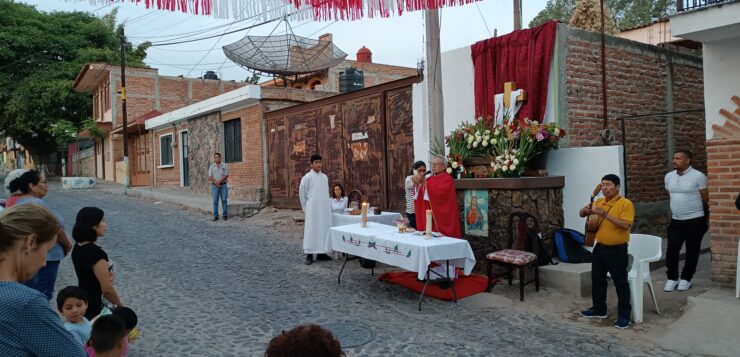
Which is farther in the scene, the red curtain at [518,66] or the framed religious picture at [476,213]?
the red curtain at [518,66]

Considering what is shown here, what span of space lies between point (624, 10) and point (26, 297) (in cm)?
3082

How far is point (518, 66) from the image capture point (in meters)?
8.31

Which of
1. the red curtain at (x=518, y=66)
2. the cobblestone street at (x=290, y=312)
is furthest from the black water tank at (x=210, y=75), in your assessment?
the red curtain at (x=518, y=66)

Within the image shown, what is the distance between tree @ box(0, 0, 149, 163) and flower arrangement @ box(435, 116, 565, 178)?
2921cm

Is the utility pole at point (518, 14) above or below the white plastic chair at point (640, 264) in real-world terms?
above

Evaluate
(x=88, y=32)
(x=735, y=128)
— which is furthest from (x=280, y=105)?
(x=88, y=32)

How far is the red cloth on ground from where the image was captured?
252 inches

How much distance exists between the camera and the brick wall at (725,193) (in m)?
5.95

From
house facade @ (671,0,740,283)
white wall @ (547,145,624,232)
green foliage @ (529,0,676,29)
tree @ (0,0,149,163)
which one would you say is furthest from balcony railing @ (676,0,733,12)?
tree @ (0,0,149,163)

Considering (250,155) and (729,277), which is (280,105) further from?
(729,277)

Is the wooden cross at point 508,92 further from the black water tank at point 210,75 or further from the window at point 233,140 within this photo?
the black water tank at point 210,75

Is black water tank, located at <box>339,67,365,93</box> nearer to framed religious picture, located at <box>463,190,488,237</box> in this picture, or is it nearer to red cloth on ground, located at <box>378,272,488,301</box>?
framed religious picture, located at <box>463,190,488,237</box>

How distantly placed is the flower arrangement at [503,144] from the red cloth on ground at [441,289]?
5.08 feet

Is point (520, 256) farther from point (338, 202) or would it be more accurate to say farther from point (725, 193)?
point (338, 202)
